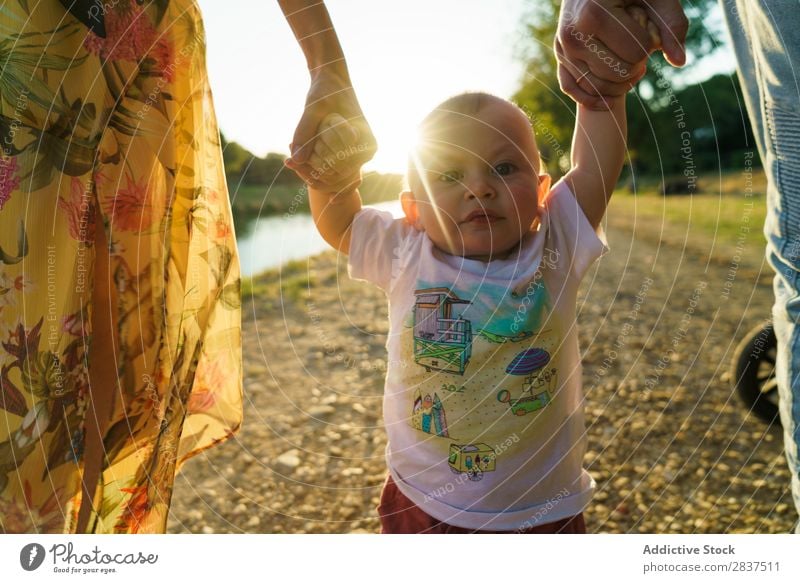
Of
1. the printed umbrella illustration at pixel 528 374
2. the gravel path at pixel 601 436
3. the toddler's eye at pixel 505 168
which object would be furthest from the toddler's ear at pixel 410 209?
the gravel path at pixel 601 436

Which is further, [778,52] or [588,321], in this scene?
[588,321]

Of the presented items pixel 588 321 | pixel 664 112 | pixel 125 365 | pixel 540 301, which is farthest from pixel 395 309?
pixel 664 112

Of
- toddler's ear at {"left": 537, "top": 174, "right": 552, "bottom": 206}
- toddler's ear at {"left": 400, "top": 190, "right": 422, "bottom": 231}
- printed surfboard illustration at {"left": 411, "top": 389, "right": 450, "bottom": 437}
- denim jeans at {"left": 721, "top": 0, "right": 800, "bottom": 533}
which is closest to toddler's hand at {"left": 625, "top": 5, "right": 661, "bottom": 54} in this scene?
denim jeans at {"left": 721, "top": 0, "right": 800, "bottom": 533}

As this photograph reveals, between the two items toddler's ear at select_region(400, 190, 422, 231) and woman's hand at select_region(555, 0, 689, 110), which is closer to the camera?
woman's hand at select_region(555, 0, 689, 110)

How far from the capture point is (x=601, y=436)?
2205 mm

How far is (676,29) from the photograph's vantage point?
949 mm

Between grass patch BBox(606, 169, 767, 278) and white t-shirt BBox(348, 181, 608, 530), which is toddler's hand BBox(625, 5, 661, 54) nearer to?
white t-shirt BBox(348, 181, 608, 530)

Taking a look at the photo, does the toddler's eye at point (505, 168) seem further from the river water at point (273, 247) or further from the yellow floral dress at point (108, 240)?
the river water at point (273, 247)

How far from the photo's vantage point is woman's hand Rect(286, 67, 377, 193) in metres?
0.94

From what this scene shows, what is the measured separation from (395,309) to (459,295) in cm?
11
